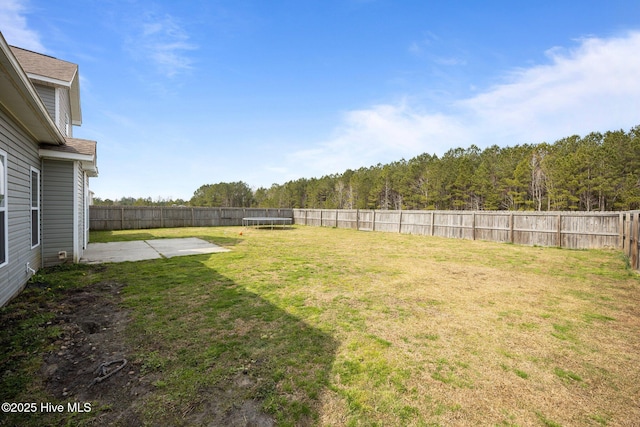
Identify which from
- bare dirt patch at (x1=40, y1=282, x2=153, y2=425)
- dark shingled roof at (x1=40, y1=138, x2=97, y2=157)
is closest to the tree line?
bare dirt patch at (x1=40, y1=282, x2=153, y2=425)

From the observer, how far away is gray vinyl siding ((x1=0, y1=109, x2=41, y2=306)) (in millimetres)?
4035

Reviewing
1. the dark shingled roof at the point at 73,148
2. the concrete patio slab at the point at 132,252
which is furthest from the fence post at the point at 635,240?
the dark shingled roof at the point at 73,148

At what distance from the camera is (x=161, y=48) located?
10.1 m

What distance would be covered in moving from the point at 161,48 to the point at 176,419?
12331 millimetres

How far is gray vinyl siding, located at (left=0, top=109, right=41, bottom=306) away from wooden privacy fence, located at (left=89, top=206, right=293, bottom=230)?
12.7m

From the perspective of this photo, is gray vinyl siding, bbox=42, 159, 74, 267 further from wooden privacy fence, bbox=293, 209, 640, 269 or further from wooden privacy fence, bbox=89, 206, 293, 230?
wooden privacy fence, bbox=293, 209, 640, 269

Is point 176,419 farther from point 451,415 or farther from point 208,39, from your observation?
point 208,39

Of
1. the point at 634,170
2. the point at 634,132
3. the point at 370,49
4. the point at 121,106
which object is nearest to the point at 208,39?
the point at 121,106

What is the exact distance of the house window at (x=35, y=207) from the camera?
5.58 m

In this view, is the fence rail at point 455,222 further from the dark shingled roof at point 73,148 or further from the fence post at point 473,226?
the dark shingled roof at point 73,148

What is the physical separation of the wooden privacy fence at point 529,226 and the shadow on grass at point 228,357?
26.6 ft

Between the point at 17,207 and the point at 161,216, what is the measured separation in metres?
A: 14.7

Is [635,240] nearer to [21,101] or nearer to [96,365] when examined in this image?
[96,365]

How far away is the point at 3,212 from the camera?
12.9ft
